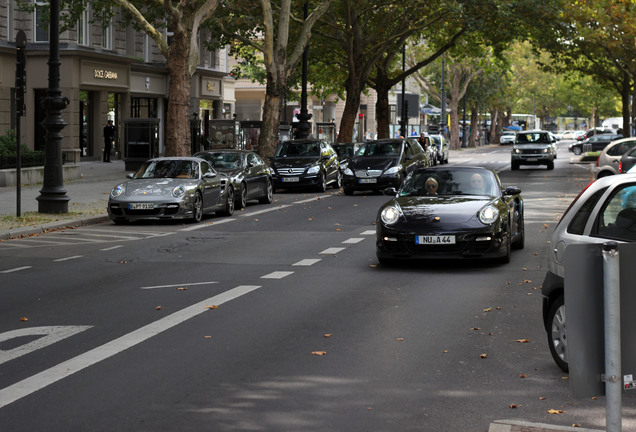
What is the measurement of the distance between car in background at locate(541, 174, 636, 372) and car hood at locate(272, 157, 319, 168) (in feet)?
82.7

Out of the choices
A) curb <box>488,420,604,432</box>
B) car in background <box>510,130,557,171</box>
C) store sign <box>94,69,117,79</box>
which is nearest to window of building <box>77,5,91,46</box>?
Result: store sign <box>94,69,117,79</box>

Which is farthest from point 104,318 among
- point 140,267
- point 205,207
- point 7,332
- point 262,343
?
point 205,207

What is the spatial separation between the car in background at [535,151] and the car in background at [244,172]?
81.5ft

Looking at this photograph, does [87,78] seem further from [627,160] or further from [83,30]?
[627,160]

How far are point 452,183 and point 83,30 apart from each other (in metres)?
33.1

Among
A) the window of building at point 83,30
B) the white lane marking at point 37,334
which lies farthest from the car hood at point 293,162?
the white lane marking at point 37,334

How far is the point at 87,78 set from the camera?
149 feet

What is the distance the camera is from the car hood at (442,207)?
1398 centimetres

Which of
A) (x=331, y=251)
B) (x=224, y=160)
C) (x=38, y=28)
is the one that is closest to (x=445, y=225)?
(x=331, y=251)

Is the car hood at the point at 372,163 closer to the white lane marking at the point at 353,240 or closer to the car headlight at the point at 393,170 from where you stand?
the car headlight at the point at 393,170

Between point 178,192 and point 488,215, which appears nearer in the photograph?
point 488,215

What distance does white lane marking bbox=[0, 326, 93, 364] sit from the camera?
8.41 m

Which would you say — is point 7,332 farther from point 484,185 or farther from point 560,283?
point 484,185

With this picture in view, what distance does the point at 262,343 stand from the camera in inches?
348
